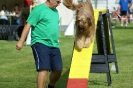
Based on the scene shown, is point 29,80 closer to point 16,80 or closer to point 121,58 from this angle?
point 16,80

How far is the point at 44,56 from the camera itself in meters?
7.26

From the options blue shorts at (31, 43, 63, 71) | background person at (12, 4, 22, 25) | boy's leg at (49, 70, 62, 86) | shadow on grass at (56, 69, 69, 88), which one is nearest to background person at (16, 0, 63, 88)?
blue shorts at (31, 43, 63, 71)

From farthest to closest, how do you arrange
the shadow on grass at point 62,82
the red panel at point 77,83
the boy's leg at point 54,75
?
the shadow on grass at point 62,82 → the boy's leg at point 54,75 → the red panel at point 77,83

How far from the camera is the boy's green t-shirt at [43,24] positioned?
7238 millimetres

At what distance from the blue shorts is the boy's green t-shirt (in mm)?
77

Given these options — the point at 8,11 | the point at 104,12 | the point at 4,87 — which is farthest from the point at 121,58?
the point at 8,11

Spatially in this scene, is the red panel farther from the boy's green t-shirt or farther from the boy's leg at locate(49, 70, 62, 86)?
the boy's green t-shirt

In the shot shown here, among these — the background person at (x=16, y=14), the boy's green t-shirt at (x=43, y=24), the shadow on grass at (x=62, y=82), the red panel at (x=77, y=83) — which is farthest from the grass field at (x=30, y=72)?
the background person at (x=16, y=14)

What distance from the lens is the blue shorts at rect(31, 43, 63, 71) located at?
23.7ft

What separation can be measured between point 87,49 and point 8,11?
18814mm

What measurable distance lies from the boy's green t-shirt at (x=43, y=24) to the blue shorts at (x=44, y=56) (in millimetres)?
77

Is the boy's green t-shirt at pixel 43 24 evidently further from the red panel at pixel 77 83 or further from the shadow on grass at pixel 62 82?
the shadow on grass at pixel 62 82

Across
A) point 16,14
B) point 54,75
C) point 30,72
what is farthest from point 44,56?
point 16,14

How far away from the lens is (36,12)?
23.7 ft
